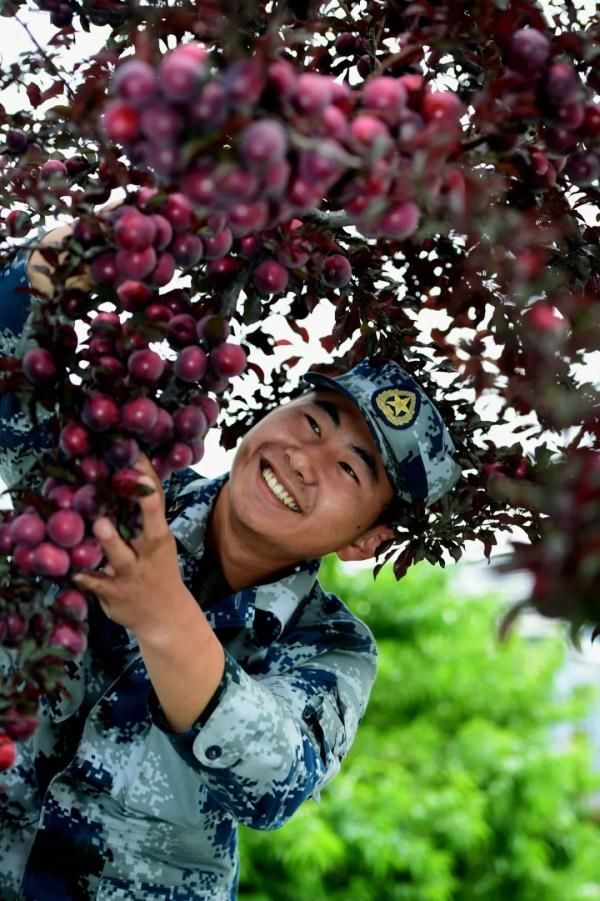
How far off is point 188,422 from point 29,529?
0.15 meters

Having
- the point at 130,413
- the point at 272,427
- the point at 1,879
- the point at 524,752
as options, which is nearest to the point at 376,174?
the point at 130,413

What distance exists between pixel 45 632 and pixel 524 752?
5.42 metres

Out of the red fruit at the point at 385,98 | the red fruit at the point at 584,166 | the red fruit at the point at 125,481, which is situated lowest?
the red fruit at the point at 125,481

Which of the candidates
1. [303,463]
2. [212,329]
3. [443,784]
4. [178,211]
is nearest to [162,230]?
[178,211]

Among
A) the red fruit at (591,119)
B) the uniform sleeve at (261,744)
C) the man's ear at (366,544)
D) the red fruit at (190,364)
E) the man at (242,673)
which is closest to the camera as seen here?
the red fruit at (591,119)

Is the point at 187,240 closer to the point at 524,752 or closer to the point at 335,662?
the point at 335,662

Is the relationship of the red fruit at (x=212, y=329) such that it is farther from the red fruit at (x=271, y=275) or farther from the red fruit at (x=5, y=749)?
the red fruit at (x=5, y=749)

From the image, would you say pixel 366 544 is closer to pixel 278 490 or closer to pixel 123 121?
pixel 278 490

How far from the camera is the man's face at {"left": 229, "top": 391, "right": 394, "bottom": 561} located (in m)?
1.33

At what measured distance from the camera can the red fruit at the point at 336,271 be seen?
108 centimetres

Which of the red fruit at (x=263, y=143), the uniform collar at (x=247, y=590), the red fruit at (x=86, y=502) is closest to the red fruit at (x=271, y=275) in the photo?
the red fruit at (x=86, y=502)

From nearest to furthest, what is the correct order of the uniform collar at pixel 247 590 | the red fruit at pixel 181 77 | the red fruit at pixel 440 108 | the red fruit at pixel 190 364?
the red fruit at pixel 181 77
the red fruit at pixel 440 108
the red fruit at pixel 190 364
the uniform collar at pixel 247 590

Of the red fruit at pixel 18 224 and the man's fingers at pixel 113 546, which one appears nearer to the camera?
the man's fingers at pixel 113 546

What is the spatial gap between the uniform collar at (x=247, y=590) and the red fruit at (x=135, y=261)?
0.63 metres
